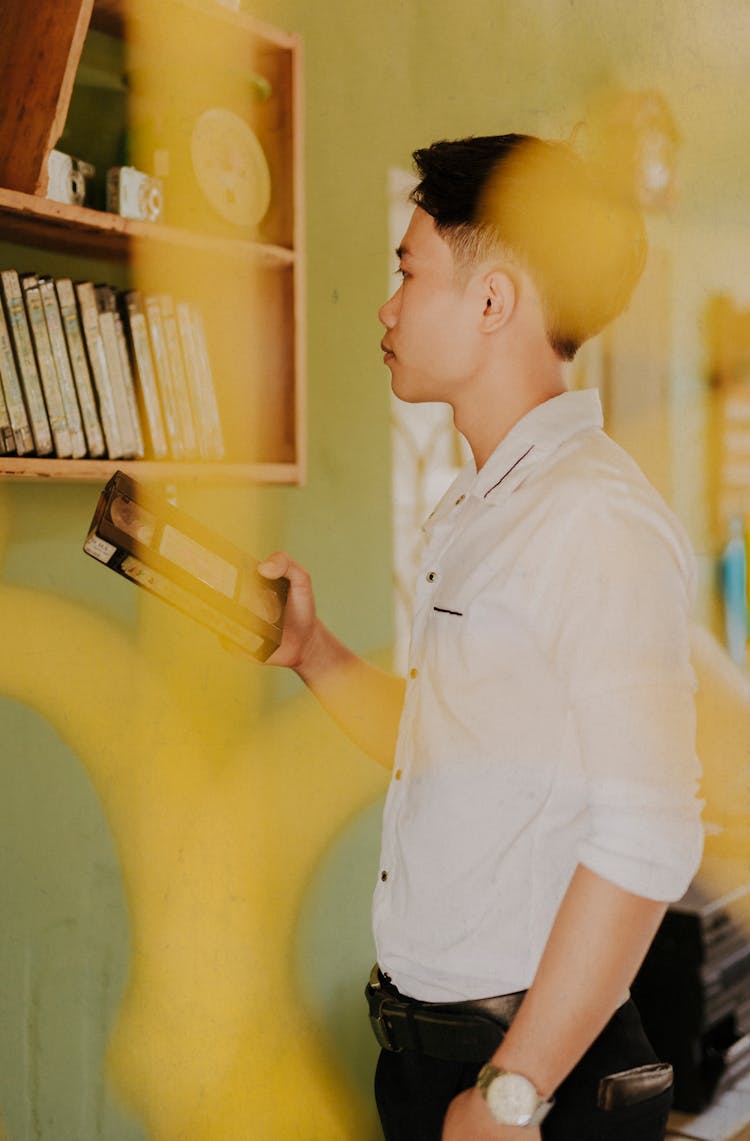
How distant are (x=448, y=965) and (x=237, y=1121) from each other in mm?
1280

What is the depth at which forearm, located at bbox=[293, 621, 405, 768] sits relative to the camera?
4.96 feet

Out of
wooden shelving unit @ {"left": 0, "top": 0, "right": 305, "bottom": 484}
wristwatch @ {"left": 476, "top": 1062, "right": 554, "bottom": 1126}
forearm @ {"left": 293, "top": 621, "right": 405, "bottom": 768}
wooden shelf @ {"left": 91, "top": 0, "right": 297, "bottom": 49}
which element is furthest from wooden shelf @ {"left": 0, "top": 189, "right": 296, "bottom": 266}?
wristwatch @ {"left": 476, "top": 1062, "right": 554, "bottom": 1126}

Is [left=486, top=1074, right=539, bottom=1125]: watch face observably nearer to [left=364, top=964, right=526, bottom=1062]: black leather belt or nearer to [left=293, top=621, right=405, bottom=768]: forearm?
[left=364, top=964, right=526, bottom=1062]: black leather belt

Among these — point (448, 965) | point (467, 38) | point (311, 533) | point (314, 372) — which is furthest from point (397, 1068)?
point (467, 38)

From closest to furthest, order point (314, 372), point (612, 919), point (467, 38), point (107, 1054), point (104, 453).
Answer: point (612, 919) → point (104, 453) → point (107, 1054) → point (314, 372) → point (467, 38)

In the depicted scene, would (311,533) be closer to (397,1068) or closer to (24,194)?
(24,194)

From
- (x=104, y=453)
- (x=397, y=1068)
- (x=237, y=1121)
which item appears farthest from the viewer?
(x=237, y=1121)

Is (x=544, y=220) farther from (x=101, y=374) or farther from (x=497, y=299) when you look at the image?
(x=101, y=374)

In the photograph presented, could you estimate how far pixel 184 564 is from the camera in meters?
1.36

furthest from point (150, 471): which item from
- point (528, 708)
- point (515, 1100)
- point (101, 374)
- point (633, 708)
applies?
point (515, 1100)

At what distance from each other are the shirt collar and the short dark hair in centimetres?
8

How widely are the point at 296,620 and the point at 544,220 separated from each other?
0.59 m

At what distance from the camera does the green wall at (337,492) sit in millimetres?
1840

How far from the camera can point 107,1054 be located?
6.36 ft
